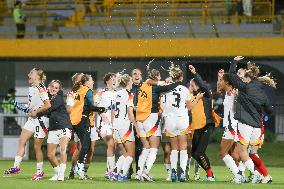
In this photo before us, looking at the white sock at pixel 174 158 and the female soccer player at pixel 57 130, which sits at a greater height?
the female soccer player at pixel 57 130

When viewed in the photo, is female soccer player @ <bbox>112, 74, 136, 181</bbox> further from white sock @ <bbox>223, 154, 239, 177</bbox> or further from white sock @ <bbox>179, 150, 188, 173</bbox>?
white sock @ <bbox>223, 154, 239, 177</bbox>

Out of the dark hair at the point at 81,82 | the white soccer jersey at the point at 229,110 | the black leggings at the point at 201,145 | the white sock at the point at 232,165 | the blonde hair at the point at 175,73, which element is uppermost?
the blonde hair at the point at 175,73

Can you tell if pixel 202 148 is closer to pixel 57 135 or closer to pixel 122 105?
pixel 122 105

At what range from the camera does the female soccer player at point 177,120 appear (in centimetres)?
2053

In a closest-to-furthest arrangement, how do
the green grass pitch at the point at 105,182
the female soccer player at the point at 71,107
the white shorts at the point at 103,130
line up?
the green grass pitch at the point at 105,182 < the female soccer player at the point at 71,107 < the white shorts at the point at 103,130

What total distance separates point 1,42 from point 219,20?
809 cm

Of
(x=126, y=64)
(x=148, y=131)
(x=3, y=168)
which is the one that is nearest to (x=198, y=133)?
(x=148, y=131)

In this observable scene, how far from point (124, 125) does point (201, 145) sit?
1.59 m

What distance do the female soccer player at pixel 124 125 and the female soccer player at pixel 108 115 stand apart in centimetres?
94

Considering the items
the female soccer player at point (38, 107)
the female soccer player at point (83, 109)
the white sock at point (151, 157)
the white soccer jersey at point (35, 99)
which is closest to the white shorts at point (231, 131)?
the white sock at point (151, 157)

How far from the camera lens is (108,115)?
23000 millimetres

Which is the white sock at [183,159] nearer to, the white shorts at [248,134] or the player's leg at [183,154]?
the player's leg at [183,154]

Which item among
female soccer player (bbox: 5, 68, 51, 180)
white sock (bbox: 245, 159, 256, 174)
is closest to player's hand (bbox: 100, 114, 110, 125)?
female soccer player (bbox: 5, 68, 51, 180)

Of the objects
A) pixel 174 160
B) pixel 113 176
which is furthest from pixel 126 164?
pixel 174 160
